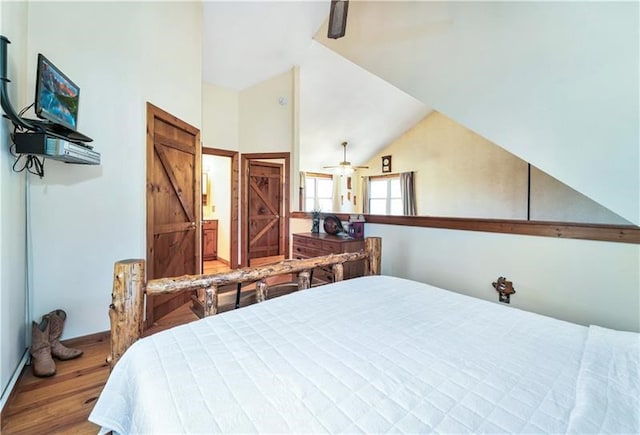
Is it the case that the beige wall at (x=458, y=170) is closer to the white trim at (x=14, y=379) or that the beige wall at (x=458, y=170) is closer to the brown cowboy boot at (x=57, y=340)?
the brown cowboy boot at (x=57, y=340)

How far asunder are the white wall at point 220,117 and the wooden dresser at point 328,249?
2139 millimetres

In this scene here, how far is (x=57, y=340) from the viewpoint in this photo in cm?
216

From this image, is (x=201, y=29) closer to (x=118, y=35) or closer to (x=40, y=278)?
(x=118, y=35)

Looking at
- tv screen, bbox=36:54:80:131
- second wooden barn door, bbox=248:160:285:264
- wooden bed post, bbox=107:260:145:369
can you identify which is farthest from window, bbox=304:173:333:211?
wooden bed post, bbox=107:260:145:369

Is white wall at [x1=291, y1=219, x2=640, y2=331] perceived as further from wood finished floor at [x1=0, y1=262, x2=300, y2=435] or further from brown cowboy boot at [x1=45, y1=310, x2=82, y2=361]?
brown cowboy boot at [x1=45, y1=310, x2=82, y2=361]

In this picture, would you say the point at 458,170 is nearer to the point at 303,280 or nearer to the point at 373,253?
the point at 373,253

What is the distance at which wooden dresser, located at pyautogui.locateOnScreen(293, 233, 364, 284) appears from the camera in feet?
10.6

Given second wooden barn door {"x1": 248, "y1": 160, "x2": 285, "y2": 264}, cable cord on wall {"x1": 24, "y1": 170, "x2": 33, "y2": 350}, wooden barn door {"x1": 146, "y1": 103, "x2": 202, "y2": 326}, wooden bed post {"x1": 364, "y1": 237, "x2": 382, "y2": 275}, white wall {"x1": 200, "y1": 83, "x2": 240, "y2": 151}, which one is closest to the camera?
cable cord on wall {"x1": 24, "y1": 170, "x2": 33, "y2": 350}

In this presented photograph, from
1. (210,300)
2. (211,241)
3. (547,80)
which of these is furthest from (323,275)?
(211,241)

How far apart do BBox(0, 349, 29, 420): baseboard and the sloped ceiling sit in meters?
3.72

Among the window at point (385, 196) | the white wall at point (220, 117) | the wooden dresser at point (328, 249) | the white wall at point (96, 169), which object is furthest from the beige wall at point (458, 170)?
the white wall at point (96, 169)

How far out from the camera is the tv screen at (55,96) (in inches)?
65.4

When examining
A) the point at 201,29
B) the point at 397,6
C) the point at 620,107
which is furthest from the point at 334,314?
the point at 201,29

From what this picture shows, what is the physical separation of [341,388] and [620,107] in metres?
2.28
